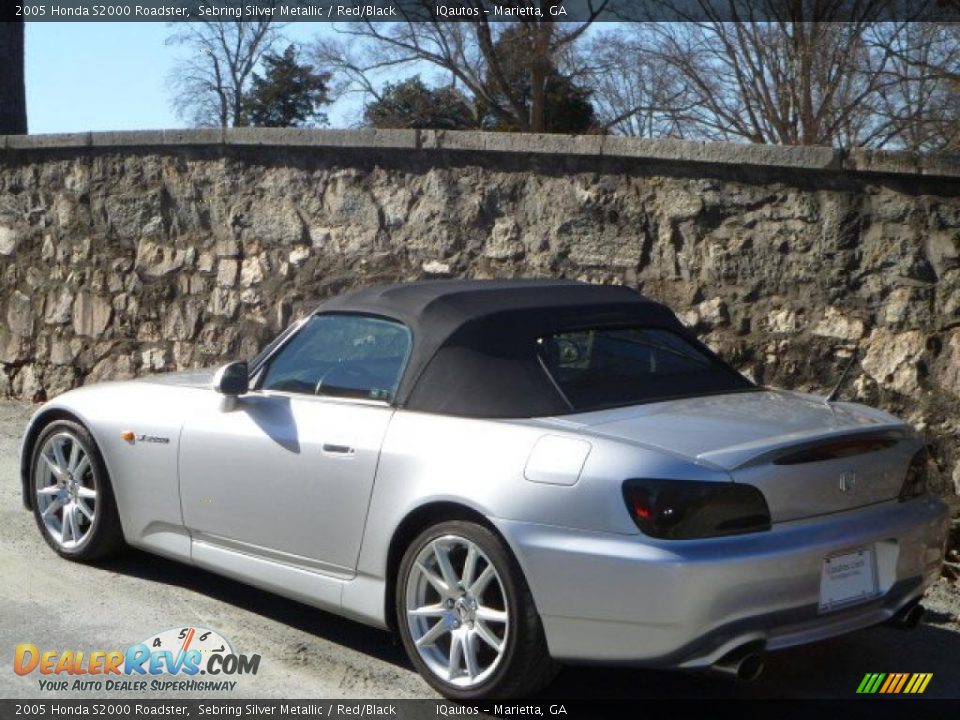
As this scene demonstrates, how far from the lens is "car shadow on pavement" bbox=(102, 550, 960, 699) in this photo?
4418mm

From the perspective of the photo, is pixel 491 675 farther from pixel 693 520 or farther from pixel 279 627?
pixel 279 627

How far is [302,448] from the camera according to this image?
4746 millimetres

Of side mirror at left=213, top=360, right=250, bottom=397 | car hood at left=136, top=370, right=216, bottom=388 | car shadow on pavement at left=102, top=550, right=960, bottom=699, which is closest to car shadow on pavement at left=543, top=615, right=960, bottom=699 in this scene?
car shadow on pavement at left=102, top=550, right=960, bottom=699

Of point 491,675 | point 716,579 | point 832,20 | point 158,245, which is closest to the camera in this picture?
point 716,579

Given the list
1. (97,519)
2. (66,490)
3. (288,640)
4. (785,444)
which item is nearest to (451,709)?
(288,640)

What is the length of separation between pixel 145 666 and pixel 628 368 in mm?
1996

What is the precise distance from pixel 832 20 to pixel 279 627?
11432 millimetres

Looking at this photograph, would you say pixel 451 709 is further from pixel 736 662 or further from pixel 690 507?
pixel 690 507

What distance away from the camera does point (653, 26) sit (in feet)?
55.4

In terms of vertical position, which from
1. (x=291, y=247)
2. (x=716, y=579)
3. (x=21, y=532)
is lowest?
(x=21, y=532)

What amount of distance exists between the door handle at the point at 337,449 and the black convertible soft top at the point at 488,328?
0.79 ft

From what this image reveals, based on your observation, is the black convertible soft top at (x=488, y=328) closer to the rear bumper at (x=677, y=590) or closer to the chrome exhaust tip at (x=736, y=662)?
the rear bumper at (x=677, y=590)

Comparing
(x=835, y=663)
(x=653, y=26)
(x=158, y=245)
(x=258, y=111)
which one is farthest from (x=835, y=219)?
(x=258, y=111)

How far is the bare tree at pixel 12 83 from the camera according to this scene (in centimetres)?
1229
